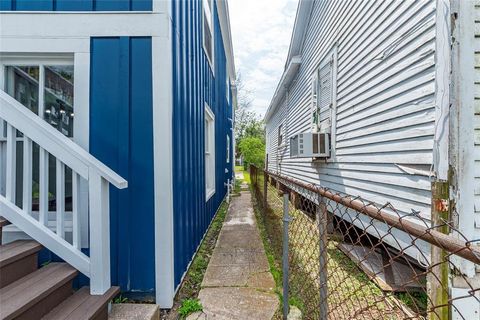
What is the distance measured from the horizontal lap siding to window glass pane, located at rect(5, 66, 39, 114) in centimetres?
359

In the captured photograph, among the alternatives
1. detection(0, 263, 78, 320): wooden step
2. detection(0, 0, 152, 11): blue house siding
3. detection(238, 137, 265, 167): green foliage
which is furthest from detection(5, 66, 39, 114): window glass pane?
detection(238, 137, 265, 167): green foliage

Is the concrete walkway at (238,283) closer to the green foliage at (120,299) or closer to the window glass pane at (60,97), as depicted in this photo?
the green foliage at (120,299)

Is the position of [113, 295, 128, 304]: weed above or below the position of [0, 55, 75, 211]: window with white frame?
below

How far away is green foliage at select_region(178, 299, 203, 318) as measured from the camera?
2.15 metres

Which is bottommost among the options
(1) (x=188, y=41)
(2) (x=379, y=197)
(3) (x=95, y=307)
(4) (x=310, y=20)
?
(3) (x=95, y=307)

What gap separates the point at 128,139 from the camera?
2258mm

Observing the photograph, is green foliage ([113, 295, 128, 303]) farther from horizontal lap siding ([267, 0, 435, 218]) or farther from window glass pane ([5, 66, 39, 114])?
horizontal lap siding ([267, 0, 435, 218])

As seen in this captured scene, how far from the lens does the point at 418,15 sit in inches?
103

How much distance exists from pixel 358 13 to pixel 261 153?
16.8 m

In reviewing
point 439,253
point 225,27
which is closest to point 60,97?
point 439,253

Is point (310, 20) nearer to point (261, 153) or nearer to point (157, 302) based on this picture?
point (157, 302)

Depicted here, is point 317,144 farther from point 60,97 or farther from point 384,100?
point 60,97

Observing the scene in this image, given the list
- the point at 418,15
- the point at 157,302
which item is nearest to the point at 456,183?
the point at 418,15

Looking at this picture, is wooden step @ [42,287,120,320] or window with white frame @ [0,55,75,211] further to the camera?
window with white frame @ [0,55,75,211]
